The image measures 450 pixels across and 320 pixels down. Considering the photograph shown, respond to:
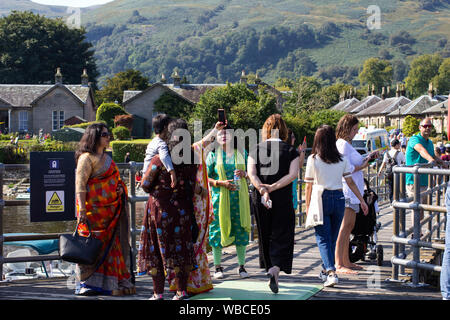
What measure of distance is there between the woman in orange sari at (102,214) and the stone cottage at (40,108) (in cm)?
5585

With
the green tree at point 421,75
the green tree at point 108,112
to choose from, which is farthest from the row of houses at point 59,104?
the green tree at point 421,75

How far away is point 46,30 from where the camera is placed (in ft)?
293

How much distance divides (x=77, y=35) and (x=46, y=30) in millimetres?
4463

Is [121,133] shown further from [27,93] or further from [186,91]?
[27,93]

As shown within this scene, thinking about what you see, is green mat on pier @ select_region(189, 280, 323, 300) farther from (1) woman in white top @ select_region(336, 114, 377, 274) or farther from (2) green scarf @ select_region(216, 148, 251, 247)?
(1) woman in white top @ select_region(336, 114, 377, 274)

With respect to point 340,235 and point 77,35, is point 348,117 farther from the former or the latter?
point 77,35

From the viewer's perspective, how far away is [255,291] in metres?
6.85

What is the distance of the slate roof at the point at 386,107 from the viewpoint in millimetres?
103812

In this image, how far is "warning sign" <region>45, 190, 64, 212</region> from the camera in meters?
7.45

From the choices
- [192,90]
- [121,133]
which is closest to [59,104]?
[121,133]

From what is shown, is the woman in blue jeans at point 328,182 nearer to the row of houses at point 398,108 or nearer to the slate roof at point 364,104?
the row of houses at point 398,108

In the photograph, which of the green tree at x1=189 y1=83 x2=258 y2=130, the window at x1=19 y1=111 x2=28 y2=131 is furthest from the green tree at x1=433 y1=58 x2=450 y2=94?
the window at x1=19 y1=111 x2=28 y2=131

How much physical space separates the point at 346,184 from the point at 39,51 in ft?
280
